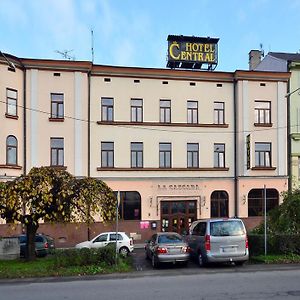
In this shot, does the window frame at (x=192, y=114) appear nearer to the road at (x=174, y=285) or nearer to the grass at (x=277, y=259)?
the grass at (x=277, y=259)

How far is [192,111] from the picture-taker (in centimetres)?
3119

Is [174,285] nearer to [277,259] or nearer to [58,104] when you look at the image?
[277,259]

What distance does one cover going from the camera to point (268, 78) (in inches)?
1257

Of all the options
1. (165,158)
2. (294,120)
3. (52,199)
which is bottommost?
(52,199)

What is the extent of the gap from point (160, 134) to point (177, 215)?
19.4ft

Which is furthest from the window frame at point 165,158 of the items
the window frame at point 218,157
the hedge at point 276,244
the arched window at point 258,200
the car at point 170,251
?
A: the car at point 170,251

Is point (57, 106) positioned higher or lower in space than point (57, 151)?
higher

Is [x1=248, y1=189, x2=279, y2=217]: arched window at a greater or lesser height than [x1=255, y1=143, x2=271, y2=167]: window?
lesser

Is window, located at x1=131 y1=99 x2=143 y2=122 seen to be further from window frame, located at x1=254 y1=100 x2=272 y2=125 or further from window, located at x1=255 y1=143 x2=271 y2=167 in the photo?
window, located at x1=255 y1=143 x2=271 y2=167

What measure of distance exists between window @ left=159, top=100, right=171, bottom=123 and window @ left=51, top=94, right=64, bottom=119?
6.96 meters

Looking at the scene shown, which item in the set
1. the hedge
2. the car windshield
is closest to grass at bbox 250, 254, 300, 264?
the hedge

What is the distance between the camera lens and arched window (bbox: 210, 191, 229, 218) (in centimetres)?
3100

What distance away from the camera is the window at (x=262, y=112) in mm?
31797

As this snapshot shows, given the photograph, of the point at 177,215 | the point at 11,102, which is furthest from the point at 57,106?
the point at 177,215
